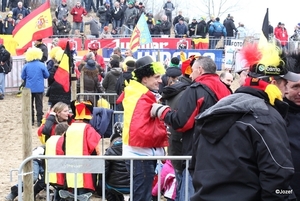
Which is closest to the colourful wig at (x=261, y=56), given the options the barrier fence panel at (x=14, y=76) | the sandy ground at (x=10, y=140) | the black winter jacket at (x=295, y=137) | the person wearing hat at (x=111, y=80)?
the black winter jacket at (x=295, y=137)

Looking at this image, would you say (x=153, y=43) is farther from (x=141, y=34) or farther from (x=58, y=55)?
(x=58, y=55)

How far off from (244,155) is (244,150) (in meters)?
0.03

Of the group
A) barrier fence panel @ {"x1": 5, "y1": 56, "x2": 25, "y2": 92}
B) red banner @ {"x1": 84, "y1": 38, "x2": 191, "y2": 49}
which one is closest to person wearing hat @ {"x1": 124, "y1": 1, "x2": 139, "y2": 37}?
red banner @ {"x1": 84, "y1": 38, "x2": 191, "y2": 49}

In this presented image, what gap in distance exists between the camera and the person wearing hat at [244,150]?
3.29 metres

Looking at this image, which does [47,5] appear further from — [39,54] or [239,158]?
[239,158]

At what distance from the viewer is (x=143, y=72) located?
236 inches

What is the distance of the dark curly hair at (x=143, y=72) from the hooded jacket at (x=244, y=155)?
8.42 ft

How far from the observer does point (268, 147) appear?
10.8 feet

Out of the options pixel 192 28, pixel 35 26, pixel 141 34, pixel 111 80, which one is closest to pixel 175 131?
pixel 111 80

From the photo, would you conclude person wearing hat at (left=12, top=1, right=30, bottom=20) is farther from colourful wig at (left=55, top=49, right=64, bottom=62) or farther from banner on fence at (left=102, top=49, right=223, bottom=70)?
colourful wig at (left=55, top=49, right=64, bottom=62)

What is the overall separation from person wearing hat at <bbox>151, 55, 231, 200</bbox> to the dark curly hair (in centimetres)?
38

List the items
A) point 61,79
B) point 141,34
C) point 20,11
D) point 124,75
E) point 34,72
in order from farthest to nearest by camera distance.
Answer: point 20,11 → point 141,34 → point 34,72 → point 124,75 → point 61,79

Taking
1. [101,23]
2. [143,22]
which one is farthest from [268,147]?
[101,23]

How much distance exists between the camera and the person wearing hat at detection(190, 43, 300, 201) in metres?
3.29
